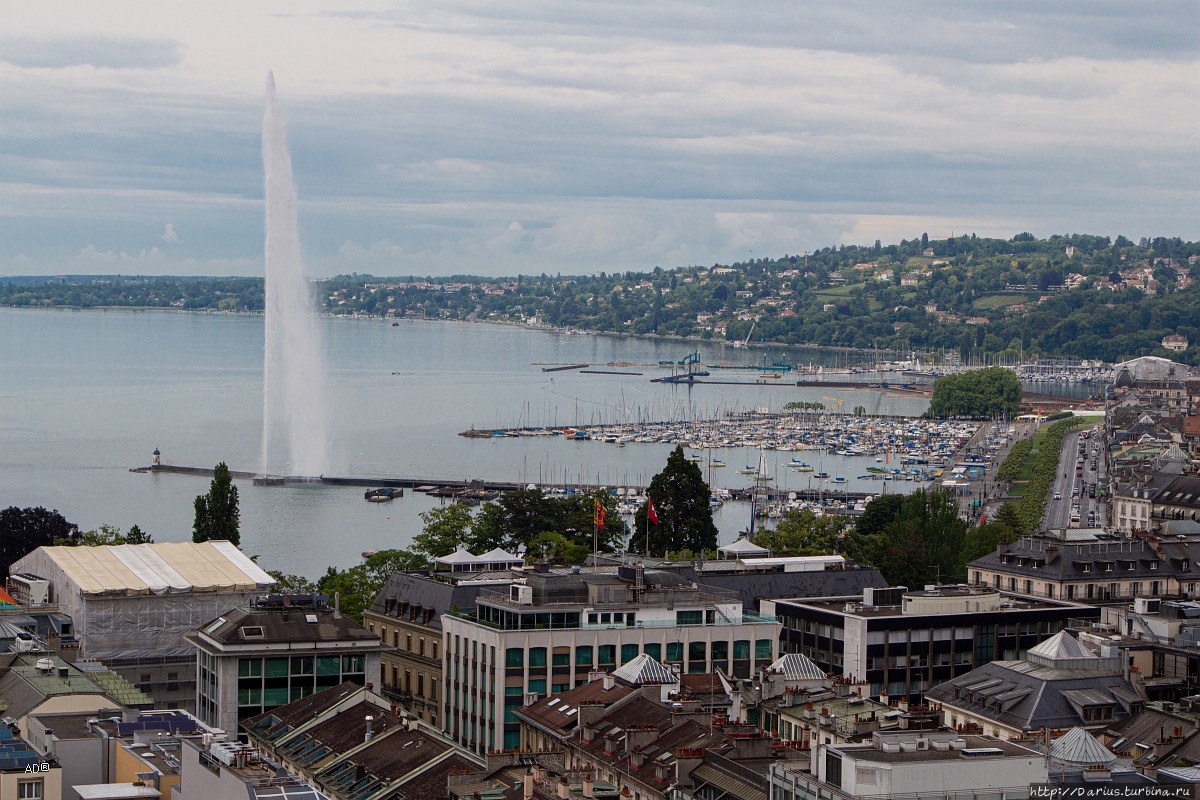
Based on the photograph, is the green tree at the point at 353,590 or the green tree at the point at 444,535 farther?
the green tree at the point at 444,535

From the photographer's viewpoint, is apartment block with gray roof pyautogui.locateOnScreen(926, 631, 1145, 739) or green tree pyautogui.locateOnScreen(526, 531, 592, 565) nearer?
apartment block with gray roof pyautogui.locateOnScreen(926, 631, 1145, 739)

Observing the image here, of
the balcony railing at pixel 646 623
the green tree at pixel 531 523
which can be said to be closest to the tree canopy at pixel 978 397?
the green tree at pixel 531 523

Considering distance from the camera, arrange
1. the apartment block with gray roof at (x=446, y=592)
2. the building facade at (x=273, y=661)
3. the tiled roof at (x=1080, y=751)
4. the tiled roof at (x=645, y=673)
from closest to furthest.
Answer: the tiled roof at (x=1080, y=751) → the tiled roof at (x=645, y=673) → the building facade at (x=273, y=661) → the apartment block with gray roof at (x=446, y=592)

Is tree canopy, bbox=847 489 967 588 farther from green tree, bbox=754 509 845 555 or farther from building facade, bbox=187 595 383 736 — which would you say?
building facade, bbox=187 595 383 736

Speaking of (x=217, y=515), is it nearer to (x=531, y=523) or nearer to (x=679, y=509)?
(x=531, y=523)

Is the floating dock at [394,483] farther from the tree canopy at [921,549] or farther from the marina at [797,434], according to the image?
the tree canopy at [921,549]

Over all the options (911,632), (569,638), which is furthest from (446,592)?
(911,632)

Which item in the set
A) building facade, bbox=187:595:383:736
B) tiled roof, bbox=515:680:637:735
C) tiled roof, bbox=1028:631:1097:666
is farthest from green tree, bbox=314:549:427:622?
tiled roof, bbox=1028:631:1097:666

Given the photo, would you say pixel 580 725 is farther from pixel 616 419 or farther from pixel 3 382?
pixel 3 382
